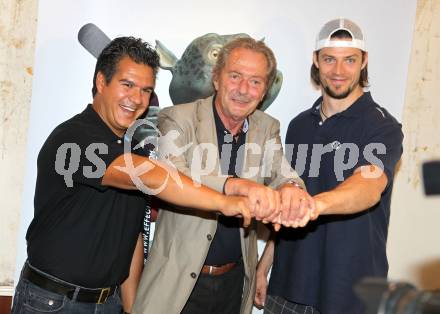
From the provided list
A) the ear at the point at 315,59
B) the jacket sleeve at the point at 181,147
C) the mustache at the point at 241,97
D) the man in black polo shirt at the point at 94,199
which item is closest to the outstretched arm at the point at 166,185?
the man in black polo shirt at the point at 94,199

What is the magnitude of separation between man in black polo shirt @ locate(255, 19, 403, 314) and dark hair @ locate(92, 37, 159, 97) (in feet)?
2.72

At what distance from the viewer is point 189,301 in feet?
9.09

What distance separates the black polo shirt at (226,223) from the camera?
281 cm

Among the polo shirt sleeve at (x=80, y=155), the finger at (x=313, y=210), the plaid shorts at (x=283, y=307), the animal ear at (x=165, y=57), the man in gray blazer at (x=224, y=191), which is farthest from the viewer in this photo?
the animal ear at (x=165, y=57)

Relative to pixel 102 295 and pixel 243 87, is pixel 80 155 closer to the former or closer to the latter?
pixel 102 295

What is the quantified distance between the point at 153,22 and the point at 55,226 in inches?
44.8

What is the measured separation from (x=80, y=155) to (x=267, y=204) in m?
0.78

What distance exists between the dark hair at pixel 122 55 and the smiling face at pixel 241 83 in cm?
34

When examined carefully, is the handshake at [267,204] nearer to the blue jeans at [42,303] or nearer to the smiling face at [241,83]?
the smiling face at [241,83]

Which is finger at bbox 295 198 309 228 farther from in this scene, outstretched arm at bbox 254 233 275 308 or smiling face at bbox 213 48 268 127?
outstretched arm at bbox 254 233 275 308

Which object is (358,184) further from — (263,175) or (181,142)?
(181,142)

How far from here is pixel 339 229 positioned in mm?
2768

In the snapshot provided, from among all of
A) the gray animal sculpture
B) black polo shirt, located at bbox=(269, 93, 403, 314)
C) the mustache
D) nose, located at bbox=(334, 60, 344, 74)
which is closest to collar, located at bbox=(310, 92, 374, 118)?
black polo shirt, located at bbox=(269, 93, 403, 314)

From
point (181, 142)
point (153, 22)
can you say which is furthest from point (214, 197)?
point (153, 22)
